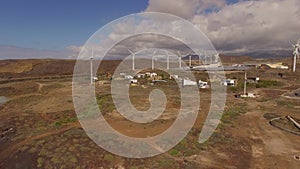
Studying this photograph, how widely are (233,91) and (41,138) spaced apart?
41563 mm

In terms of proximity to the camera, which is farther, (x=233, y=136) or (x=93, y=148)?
(x=233, y=136)

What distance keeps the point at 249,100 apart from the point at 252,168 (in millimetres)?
26682

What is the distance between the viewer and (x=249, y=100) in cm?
4103

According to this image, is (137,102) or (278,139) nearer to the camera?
(278,139)

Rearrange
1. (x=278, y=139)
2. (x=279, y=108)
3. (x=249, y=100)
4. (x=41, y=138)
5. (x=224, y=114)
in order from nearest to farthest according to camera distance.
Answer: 1. (x=41, y=138)
2. (x=278, y=139)
3. (x=224, y=114)
4. (x=279, y=108)
5. (x=249, y=100)

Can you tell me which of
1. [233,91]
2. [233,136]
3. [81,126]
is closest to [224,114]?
[233,136]

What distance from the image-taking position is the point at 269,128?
984 inches

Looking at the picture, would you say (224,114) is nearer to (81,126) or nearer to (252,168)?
(252,168)

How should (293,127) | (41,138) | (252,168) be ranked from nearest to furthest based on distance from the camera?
(252,168)
(41,138)
(293,127)

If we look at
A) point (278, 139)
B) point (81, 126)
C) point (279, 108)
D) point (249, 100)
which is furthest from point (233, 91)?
point (81, 126)

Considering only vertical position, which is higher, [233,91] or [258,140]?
[233,91]

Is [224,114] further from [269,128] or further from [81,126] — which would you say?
[81,126]

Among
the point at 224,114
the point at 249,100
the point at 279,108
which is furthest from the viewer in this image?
the point at 249,100

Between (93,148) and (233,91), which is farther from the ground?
(233,91)
